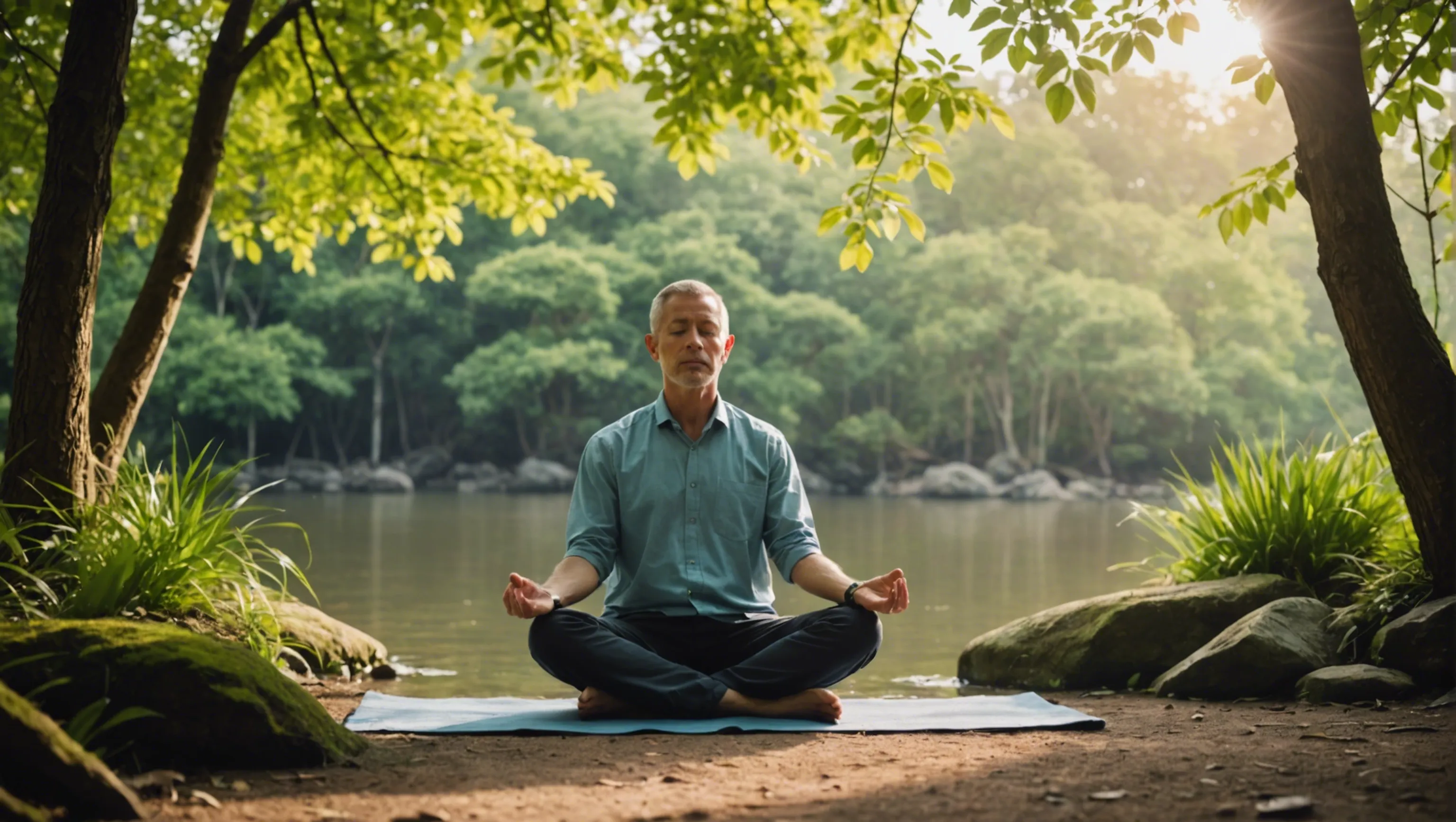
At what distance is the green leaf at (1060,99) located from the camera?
397cm

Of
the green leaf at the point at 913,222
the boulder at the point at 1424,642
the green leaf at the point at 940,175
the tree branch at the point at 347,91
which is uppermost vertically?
the tree branch at the point at 347,91

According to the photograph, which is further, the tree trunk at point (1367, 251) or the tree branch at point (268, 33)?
the tree branch at point (268, 33)

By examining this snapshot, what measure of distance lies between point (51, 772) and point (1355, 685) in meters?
3.73

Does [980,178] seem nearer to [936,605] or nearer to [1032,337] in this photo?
[1032,337]

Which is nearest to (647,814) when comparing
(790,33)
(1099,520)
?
(790,33)

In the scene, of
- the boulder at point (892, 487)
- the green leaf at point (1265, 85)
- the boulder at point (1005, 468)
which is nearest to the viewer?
the green leaf at point (1265, 85)

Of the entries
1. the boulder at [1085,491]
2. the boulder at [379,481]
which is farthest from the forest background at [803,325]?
the boulder at [379,481]

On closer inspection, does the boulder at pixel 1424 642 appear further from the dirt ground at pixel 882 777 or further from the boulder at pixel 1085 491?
the boulder at pixel 1085 491

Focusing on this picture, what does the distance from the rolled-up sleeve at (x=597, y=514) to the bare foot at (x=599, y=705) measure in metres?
0.36

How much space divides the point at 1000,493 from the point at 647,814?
31066mm

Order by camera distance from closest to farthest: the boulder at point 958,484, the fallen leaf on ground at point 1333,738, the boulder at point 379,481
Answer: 1. the fallen leaf on ground at point 1333,738
2. the boulder at point 379,481
3. the boulder at point 958,484

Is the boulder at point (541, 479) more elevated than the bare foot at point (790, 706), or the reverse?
the boulder at point (541, 479)

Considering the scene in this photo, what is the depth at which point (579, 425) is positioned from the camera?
3497 centimetres

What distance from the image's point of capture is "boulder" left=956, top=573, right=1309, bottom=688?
5.00 metres
